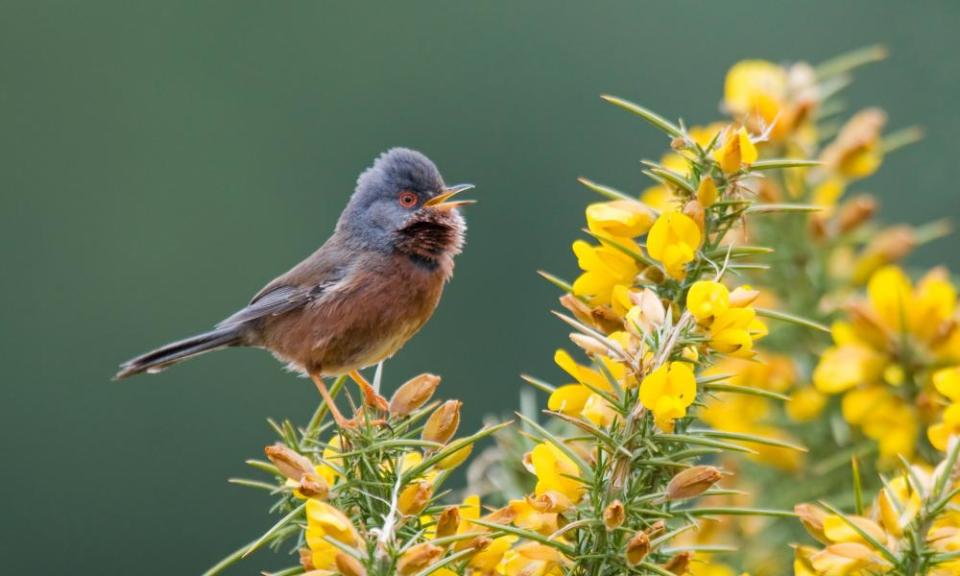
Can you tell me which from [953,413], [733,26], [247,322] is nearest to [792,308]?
[953,413]

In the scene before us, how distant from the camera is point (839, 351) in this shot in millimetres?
2363

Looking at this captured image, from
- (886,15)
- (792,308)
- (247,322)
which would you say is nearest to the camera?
(792,308)

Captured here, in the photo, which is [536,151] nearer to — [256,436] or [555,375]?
[555,375]

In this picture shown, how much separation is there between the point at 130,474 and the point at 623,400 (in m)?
10.6

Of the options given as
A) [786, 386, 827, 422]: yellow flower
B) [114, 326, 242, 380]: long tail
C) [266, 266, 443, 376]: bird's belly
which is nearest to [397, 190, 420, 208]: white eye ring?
[266, 266, 443, 376]: bird's belly

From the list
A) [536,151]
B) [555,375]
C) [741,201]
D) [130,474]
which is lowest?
[130,474]

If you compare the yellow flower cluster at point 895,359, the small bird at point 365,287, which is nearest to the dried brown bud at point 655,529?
the yellow flower cluster at point 895,359

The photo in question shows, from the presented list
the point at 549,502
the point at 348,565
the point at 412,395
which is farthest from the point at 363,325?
the point at 348,565

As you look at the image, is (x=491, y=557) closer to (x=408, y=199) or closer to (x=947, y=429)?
(x=947, y=429)

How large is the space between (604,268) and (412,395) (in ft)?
1.19

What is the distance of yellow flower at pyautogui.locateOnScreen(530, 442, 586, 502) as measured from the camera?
169 cm

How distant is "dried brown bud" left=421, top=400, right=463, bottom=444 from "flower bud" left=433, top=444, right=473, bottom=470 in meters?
0.05

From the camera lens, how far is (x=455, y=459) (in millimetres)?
1724

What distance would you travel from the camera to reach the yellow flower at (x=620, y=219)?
73.0 inches
